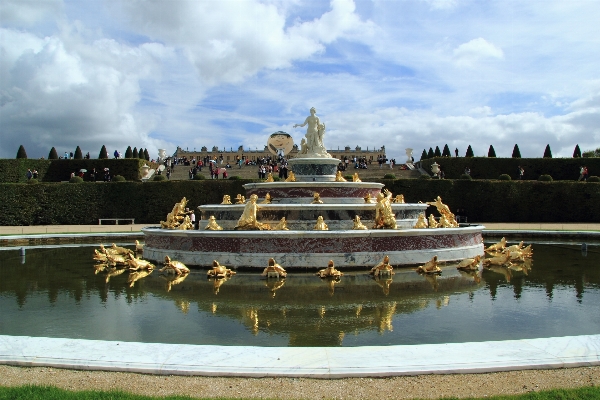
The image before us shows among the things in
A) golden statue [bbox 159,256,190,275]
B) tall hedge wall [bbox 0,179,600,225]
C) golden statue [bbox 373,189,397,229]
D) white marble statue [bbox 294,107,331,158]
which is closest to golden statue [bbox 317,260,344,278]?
golden statue [bbox 373,189,397,229]

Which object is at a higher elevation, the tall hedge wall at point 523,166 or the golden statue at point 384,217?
the tall hedge wall at point 523,166

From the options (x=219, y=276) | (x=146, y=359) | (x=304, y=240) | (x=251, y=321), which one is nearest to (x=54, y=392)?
(x=146, y=359)

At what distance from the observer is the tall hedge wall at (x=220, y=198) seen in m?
34.9

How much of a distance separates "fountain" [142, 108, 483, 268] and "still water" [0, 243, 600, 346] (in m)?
0.63

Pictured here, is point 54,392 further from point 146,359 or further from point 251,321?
point 251,321

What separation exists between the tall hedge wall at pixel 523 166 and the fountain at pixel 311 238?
30726 mm

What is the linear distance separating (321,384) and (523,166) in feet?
150

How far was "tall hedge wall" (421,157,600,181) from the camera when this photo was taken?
1779 inches

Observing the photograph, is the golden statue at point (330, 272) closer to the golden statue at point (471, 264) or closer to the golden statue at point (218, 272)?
the golden statue at point (218, 272)

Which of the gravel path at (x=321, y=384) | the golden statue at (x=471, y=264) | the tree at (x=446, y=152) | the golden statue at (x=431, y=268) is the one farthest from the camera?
the tree at (x=446, y=152)

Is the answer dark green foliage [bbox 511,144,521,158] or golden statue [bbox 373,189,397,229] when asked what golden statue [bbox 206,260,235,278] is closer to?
golden statue [bbox 373,189,397,229]

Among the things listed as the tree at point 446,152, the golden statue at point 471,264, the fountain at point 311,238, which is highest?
the tree at point 446,152

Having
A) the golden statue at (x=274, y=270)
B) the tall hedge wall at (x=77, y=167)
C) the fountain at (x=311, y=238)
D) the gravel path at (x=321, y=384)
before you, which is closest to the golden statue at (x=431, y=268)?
the fountain at (x=311, y=238)

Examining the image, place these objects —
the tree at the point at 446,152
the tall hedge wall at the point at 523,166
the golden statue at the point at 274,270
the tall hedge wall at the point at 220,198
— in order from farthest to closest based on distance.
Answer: the tree at the point at 446,152 → the tall hedge wall at the point at 523,166 → the tall hedge wall at the point at 220,198 → the golden statue at the point at 274,270
